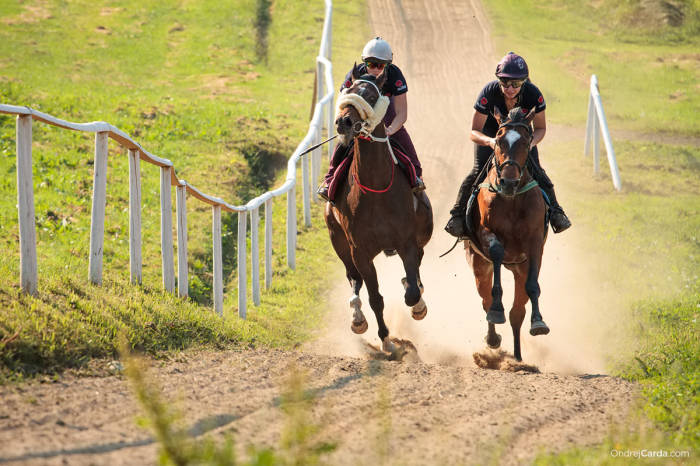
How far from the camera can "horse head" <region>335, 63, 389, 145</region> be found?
6918 mm

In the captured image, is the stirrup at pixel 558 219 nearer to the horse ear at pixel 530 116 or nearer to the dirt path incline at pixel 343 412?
the horse ear at pixel 530 116

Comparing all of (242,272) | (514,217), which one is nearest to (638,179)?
(514,217)

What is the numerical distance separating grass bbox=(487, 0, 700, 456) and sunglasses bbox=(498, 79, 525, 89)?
306 centimetres

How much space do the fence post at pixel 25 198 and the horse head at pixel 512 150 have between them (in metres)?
4.21

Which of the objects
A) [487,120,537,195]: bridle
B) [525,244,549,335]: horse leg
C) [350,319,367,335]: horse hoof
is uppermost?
[487,120,537,195]: bridle

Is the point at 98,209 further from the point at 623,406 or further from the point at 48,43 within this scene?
the point at 48,43

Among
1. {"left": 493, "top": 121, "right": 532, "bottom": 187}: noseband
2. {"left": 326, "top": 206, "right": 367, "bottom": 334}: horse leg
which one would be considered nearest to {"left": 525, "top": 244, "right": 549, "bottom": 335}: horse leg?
{"left": 493, "top": 121, "right": 532, "bottom": 187}: noseband

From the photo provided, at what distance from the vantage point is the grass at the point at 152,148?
20.9ft

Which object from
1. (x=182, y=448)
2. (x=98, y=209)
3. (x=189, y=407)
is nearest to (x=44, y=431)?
(x=189, y=407)

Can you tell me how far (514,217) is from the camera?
7.70m

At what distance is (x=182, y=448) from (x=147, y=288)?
15.6ft

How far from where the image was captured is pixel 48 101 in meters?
18.3

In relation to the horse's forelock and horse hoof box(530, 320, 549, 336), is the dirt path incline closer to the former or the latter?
horse hoof box(530, 320, 549, 336)

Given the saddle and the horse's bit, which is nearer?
the horse's bit
